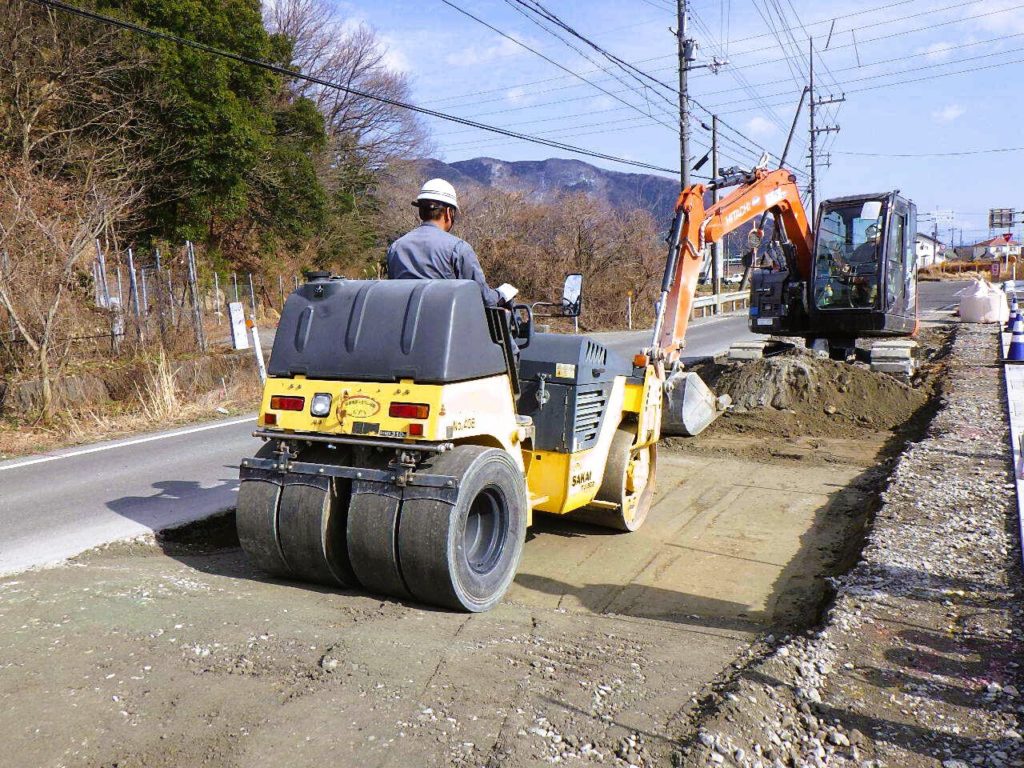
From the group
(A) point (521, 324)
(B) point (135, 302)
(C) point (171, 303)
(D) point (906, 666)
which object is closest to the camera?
(D) point (906, 666)

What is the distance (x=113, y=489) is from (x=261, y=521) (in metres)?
3.76

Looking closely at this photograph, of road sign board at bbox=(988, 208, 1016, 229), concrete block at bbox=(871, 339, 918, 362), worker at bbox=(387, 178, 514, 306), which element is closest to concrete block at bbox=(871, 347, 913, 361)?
concrete block at bbox=(871, 339, 918, 362)

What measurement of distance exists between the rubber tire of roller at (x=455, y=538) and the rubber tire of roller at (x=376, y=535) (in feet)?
0.15

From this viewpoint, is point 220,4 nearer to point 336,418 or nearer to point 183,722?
point 336,418

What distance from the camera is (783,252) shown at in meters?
13.2

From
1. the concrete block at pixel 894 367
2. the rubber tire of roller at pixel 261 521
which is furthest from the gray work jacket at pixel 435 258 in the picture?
the concrete block at pixel 894 367

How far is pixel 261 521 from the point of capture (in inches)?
175

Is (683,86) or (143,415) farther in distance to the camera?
(683,86)

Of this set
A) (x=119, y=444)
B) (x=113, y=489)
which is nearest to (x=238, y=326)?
(x=119, y=444)

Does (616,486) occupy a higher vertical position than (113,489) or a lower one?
higher

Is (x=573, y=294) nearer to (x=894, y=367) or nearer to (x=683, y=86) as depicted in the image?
(x=894, y=367)

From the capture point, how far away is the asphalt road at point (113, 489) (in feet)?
19.5

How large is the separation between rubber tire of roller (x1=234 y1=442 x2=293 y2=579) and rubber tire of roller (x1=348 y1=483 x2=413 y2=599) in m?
0.48

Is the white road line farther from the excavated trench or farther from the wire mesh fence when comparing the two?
the excavated trench
